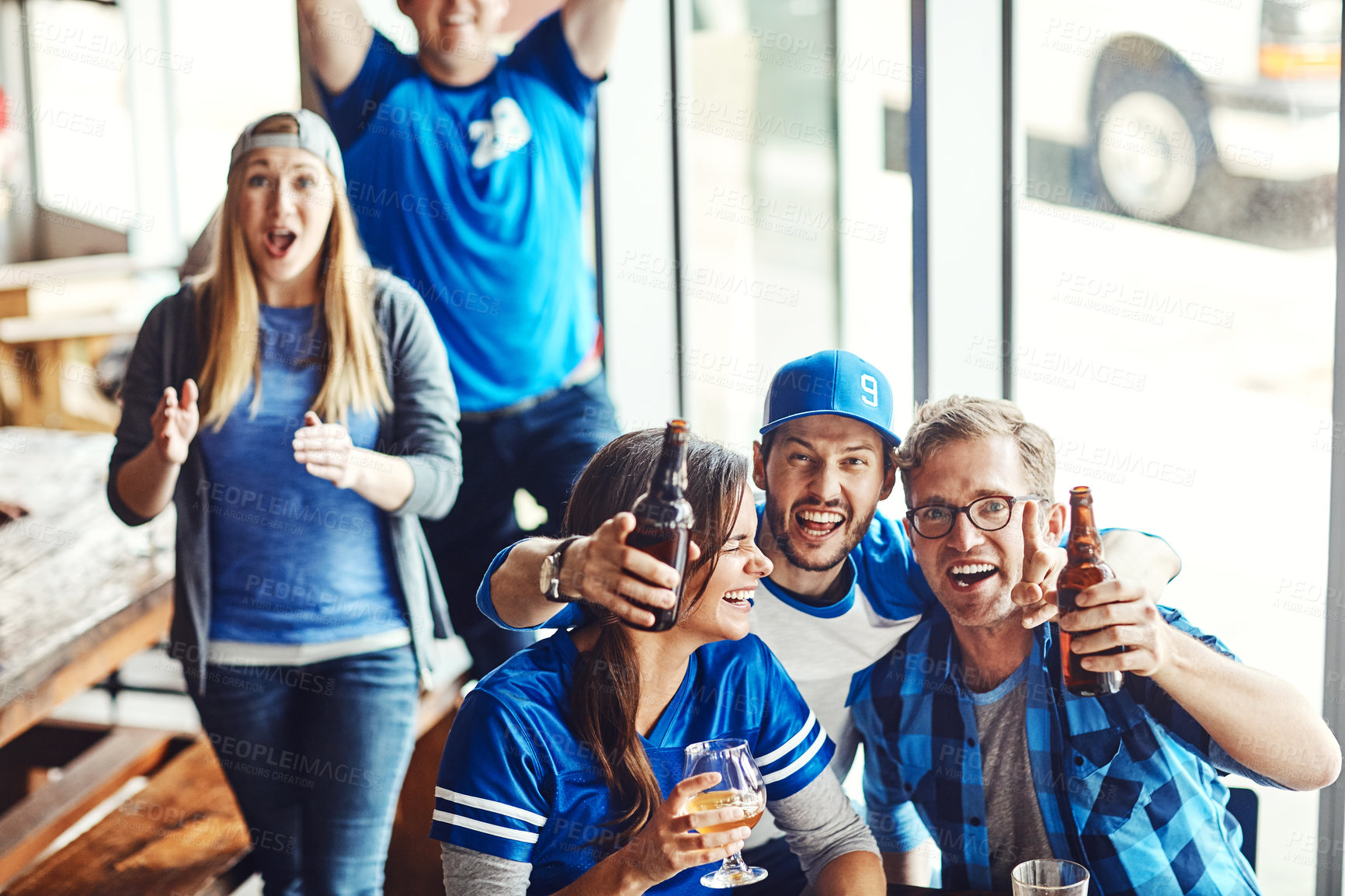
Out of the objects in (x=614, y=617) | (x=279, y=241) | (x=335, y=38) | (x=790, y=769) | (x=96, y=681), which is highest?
(x=335, y=38)

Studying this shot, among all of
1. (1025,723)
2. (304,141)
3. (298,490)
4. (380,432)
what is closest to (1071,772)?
(1025,723)

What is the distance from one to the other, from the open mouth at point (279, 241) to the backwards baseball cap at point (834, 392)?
114 centimetres

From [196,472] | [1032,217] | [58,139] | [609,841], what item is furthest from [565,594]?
[58,139]

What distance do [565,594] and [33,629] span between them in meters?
1.45

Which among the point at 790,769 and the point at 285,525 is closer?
the point at 790,769

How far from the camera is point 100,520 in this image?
2.69 meters

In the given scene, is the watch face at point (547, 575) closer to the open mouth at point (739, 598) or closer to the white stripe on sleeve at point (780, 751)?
the open mouth at point (739, 598)

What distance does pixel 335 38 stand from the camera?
2.51 m

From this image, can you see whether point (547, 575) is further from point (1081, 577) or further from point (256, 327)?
point (256, 327)

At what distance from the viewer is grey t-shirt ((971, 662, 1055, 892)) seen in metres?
1.94

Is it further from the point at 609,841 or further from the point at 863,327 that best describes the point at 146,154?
the point at 609,841

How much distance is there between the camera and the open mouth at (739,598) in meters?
1.72

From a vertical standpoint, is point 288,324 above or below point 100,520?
above

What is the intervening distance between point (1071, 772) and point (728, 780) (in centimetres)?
74
